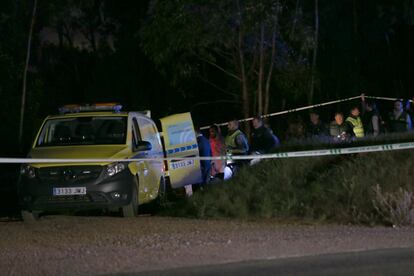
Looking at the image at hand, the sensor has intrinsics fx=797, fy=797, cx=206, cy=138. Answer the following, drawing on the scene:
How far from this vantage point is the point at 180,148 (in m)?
15.2

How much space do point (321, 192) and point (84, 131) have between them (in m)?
4.20

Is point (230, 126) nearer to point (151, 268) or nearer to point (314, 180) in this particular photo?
point (314, 180)

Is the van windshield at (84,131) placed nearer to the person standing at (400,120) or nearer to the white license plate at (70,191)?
the white license plate at (70,191)

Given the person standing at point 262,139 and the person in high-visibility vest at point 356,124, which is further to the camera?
the person in high-visibility vest at point 356,124

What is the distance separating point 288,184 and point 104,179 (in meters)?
2.92

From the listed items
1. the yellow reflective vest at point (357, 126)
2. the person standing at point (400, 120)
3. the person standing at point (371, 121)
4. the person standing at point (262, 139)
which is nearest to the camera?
the person standing at point (262, 139)

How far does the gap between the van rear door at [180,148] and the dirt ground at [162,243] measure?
10.2ft

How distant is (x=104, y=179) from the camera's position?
1217cm

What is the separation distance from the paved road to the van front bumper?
13.3 ft

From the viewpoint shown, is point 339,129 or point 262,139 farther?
point 339,129

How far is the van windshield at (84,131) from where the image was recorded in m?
13.1

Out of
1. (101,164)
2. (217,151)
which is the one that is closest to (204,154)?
(217,151)

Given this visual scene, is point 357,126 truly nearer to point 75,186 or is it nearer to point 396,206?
point 396,206

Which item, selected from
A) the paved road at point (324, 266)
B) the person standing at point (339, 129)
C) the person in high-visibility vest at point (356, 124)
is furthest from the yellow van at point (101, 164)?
the paved road at point (324, 266)
